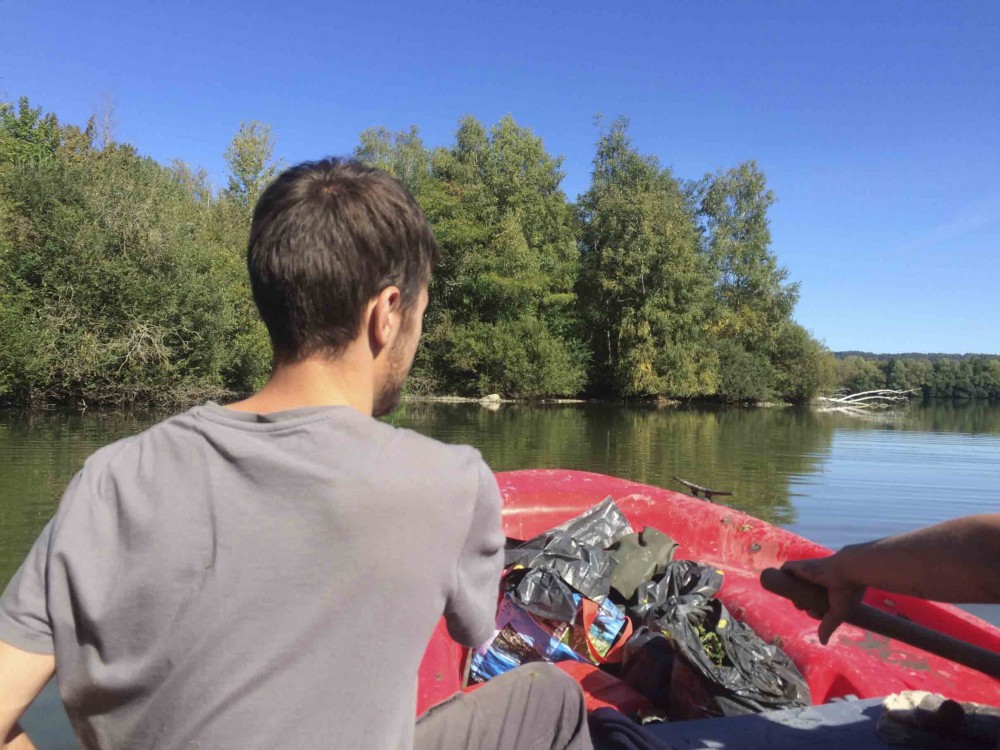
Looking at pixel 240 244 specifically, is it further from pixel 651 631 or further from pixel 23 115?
pixel 651 631

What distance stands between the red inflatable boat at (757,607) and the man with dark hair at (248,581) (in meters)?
1.62

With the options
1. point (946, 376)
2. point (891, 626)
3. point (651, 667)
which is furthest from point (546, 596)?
point (946, 376)

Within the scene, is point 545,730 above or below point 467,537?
below

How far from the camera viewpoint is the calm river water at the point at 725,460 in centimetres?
783

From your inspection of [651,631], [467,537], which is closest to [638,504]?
[651,631]

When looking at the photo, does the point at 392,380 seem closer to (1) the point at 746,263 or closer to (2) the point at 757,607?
(2) the point at 757,607

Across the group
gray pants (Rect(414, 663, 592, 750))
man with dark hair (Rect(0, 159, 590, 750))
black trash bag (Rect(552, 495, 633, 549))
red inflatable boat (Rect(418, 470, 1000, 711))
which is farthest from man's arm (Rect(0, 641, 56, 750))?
black trash bag (Rect(552, 495, 633, 549))

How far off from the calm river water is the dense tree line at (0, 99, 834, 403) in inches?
102

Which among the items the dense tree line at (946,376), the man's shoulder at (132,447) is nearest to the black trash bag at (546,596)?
the man's shoulder at (132,447)

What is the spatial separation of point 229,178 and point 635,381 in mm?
19052

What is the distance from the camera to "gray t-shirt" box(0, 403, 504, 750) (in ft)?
2.66

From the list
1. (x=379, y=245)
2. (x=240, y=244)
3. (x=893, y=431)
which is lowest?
(x=893, y=431)

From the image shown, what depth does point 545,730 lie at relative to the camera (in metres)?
1.39

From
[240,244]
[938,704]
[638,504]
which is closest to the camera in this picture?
[938,704]
